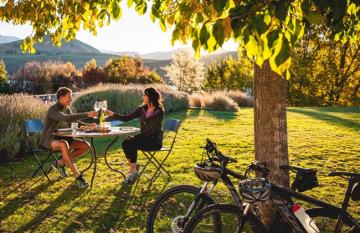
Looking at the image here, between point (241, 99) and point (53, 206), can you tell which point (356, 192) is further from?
point (241, 99)

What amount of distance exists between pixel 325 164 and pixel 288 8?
716 centimetres

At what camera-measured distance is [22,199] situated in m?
6.26

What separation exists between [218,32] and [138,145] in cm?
→ 512

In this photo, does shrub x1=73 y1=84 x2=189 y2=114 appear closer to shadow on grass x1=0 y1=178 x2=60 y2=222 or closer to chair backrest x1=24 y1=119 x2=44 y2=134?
chair backrest x1=24 y1=119 x2=44 y2=134

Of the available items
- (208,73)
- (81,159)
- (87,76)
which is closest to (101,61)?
(208,73)

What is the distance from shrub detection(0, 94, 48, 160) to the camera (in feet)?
29.9

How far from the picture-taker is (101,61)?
176750 mm

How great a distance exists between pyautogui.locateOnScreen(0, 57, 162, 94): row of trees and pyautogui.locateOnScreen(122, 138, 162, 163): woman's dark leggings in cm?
2298

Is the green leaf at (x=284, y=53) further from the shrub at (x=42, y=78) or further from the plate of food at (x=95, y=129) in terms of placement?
the shrub at (x=42, y=78)

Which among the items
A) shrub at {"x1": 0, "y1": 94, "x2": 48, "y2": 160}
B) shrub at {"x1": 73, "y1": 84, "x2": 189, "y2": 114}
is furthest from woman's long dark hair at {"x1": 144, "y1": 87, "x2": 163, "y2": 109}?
shrub at {"x1": 73, "y1": 84, "x2": 189, "y2": 114}

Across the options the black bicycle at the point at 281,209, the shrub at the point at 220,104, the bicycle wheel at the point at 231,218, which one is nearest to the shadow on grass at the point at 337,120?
the shrub at the point at 220,104

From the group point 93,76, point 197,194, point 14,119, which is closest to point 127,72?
point 93,76

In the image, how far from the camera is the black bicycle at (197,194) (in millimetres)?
3447

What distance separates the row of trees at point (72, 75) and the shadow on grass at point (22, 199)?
22739 mm
